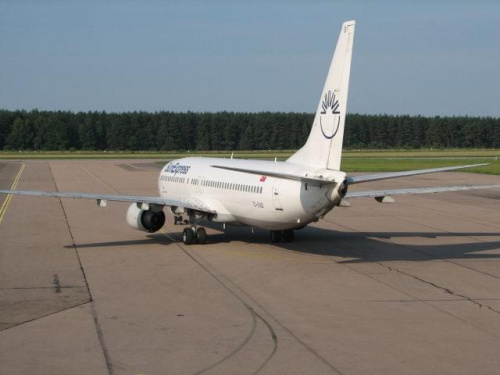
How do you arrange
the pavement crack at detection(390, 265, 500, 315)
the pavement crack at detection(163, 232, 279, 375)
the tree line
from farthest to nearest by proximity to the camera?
the tree line
the pavement crack at detection(390, 265, 500, 315)
the pavement crack at detection(163, 232, 279, 375)

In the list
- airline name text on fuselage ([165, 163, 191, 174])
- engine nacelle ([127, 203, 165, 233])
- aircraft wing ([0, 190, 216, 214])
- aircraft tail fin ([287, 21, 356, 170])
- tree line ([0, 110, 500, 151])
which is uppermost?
aircraft tail fin ([287, 21, 356, 170])

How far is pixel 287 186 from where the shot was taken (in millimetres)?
28906

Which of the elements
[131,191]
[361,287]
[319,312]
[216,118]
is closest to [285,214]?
[361,287]

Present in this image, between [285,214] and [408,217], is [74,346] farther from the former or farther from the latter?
[408,217]

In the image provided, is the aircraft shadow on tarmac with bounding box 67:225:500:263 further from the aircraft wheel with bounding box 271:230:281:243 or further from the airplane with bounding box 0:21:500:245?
the airplane with bounding box 0:21:500:245

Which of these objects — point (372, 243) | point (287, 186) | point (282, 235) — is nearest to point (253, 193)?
point (287, 186)

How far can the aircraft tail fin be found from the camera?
27.7 meters

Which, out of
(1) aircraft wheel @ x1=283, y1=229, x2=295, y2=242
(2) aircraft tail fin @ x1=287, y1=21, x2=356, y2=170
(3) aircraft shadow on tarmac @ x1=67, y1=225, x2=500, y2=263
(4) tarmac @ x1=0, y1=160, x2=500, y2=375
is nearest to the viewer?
(4) tarmac @ x1=0, y1=160, x2=500, y2=375

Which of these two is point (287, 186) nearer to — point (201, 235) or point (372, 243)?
point (201, 235)

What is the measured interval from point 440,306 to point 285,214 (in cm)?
856

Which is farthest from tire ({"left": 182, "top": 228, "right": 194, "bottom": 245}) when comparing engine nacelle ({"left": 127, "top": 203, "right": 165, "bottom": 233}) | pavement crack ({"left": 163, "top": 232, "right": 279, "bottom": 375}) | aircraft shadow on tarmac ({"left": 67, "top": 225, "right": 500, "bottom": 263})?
pavement crack ({"left": 163, "top": 232, "right": 279, "bottom": 375})

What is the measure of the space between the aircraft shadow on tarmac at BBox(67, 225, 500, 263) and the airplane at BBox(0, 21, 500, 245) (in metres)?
1.15

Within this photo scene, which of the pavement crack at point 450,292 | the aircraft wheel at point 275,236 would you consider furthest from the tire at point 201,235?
the pavement crack at point 450,292

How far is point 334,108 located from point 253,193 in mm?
5283
